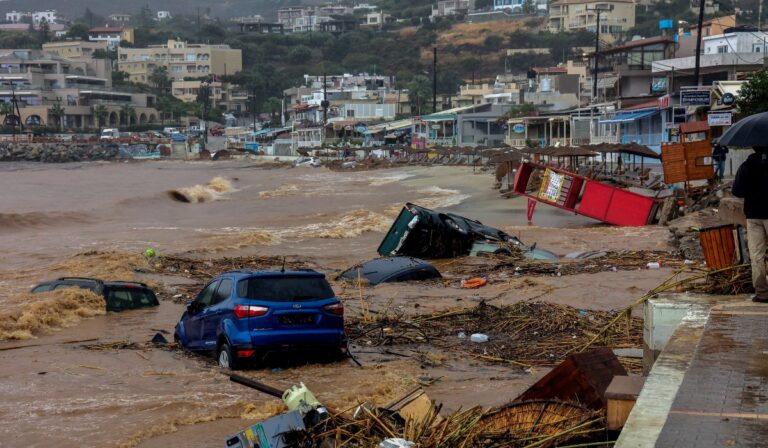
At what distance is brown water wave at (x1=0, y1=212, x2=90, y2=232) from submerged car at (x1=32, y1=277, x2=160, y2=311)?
25089mm

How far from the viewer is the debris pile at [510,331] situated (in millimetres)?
11953

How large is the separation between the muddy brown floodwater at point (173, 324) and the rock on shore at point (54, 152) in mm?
102747

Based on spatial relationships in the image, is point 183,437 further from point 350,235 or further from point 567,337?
point 350,235

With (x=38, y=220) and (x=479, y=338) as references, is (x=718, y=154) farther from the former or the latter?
(x=38, y=220)

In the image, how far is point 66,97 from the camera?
181875mm

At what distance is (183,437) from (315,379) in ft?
8.01

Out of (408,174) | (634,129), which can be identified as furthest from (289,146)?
(634,129)

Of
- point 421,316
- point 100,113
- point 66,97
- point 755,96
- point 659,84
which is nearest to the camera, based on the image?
point 421,316

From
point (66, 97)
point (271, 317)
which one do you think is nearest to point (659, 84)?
point (271, 317)

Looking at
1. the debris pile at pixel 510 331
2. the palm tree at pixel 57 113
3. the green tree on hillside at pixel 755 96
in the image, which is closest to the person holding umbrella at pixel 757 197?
the debris pile at pixel 510 331

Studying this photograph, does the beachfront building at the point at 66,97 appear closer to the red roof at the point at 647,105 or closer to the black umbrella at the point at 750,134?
the red roof at the point at 647,105

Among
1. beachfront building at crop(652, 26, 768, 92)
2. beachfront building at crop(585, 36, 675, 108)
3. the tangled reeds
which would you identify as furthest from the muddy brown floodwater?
beachfront building at crop(585, 36, 675, 108)

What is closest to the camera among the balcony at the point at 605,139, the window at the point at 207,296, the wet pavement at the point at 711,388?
the wet pavement at the point at 711,388

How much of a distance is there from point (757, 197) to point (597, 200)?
21.0 m
